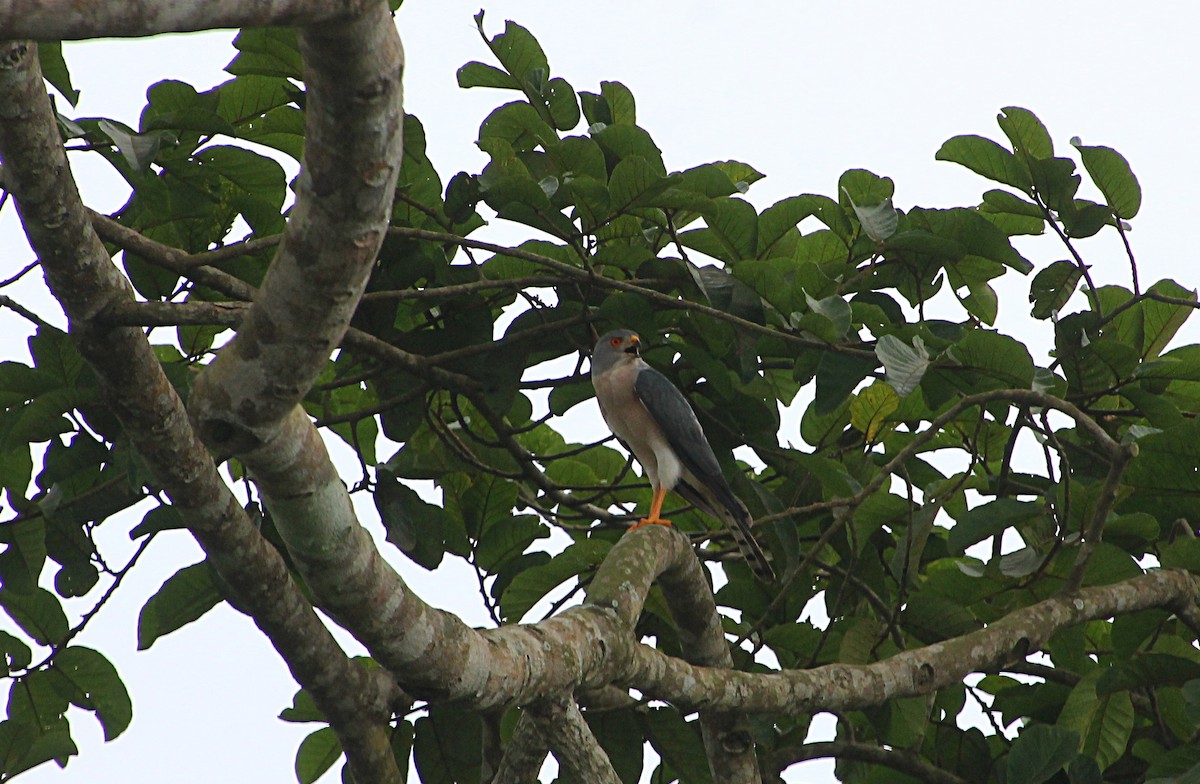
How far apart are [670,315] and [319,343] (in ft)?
6.83

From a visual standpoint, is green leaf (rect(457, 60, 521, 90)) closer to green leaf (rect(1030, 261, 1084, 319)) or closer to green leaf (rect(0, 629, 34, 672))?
green leaf (rect(1030, 261, 1084, 319))

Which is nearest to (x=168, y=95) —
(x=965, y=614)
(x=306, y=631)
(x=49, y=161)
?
(x=49, y=161)

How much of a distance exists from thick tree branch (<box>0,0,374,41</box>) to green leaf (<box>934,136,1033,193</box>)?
272cm

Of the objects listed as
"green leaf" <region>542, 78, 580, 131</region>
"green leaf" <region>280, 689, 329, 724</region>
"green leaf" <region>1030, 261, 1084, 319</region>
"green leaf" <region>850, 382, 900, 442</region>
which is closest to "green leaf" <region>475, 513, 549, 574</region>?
"green leaf" <region>280, 689, 329, 724</region>

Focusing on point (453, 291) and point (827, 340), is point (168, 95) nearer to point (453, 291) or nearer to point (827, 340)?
point (453, 291)

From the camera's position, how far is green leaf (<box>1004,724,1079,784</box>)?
3.27 meters

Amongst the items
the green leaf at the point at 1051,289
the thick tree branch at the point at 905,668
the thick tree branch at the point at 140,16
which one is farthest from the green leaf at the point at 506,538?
the thick tree branch at the point at 140,16

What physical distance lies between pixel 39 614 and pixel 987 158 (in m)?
2.98

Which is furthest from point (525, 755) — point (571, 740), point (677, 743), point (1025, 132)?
point (1025, 132)

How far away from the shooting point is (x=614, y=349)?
4.14 meters

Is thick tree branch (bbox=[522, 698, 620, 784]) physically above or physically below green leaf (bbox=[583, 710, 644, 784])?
below

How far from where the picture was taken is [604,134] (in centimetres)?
347

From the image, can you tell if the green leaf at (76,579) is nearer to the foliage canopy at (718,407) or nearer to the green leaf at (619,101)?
the foliage canopy at (718,407)

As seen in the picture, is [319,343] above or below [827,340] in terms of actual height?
below
